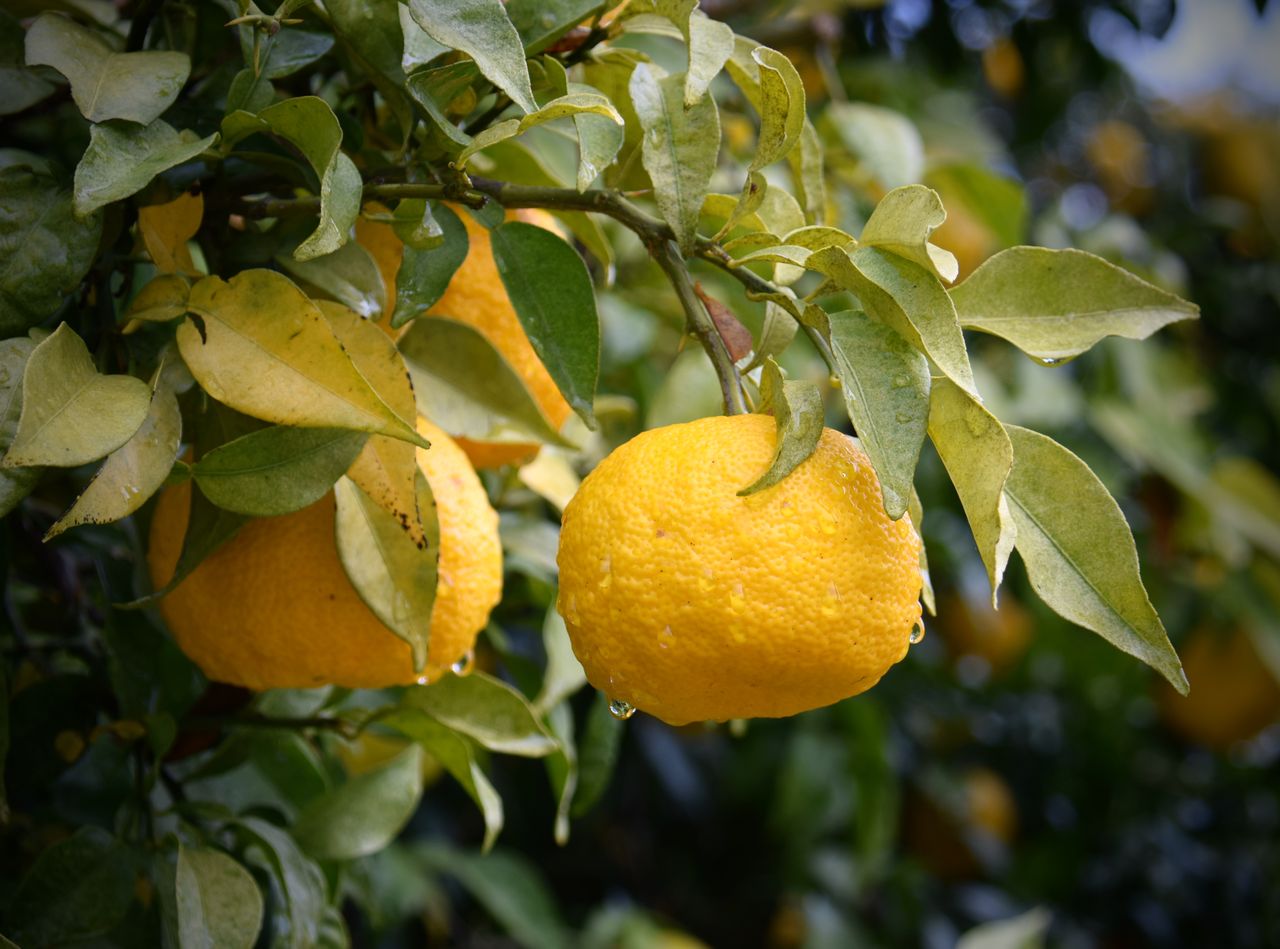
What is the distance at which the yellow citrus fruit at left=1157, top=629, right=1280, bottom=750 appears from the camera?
70.8 inches

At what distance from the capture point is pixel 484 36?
0.52 metres

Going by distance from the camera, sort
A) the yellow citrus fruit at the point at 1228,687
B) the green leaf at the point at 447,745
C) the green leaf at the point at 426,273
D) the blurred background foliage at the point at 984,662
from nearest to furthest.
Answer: the green leaf at the point at 426,273 → the green leaf at the point at 447,745 → the blurred background foliage at the point at 984,662 → the yellow citrus fruit at the point at 1228,687

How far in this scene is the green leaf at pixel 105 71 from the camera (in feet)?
1.83

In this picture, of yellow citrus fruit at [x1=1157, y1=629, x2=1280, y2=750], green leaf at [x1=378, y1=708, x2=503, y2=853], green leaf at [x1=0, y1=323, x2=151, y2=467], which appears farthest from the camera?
yellow citrus fruit at [x1=1157, y1=629, x2=1280, y2=750]

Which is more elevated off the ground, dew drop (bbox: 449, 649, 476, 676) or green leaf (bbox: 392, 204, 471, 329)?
green leaf (bbox: 392, 204, 471, 329)

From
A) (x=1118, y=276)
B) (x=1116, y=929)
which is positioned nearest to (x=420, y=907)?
(x=1118, y=276)

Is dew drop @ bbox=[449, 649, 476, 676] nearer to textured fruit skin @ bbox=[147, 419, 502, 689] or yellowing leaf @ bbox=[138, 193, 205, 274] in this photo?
textured fruit skin @ bbox=[147, 419, 502, 689]

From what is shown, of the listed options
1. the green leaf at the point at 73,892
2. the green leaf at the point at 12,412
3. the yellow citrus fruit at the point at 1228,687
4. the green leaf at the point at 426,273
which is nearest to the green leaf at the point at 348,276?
the green leaf at the point at 426,273

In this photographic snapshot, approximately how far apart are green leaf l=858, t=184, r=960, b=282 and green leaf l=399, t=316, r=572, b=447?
0.24 metres

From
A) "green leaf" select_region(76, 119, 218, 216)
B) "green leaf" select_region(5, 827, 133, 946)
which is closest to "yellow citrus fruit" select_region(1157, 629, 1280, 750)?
"green leaf" select_region(5, 827, 133, 946)

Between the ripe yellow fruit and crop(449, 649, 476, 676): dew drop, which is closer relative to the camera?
the ripe yellow fruit

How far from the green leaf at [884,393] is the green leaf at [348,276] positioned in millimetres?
245

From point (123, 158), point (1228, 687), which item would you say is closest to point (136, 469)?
point (123, 158)

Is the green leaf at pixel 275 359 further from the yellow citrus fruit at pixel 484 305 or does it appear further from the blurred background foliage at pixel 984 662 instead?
the blurred background foliage at pixel 984 662
